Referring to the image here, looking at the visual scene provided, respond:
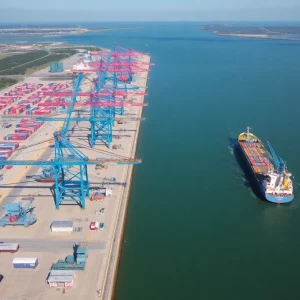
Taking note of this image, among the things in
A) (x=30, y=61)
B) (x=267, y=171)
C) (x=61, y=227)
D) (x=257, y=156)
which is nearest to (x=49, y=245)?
(x=61, y=227)

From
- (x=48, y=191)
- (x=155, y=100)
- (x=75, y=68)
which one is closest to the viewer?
(x=48, y=191)

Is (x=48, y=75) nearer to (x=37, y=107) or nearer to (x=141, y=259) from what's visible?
(x=37, y=107)

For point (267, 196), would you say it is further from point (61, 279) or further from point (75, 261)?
point (61, 279)

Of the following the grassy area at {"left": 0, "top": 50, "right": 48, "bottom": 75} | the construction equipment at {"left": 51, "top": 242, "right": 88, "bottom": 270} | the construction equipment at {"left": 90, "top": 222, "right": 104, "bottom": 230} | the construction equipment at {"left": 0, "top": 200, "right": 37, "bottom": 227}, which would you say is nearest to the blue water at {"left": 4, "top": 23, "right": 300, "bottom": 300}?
the construction equipment at {"left": 90, "top": 222, "right": 104, "bottom": 230}

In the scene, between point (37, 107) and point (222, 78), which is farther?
point (222, 78)

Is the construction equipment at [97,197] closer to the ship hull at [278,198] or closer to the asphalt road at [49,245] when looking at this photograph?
the asphalt road at [49,245]

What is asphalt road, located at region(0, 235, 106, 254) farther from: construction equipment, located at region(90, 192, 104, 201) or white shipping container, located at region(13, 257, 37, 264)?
construction equipment, located at region(90, 192, 104, 201)

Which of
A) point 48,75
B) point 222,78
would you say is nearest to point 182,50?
point 222,78
